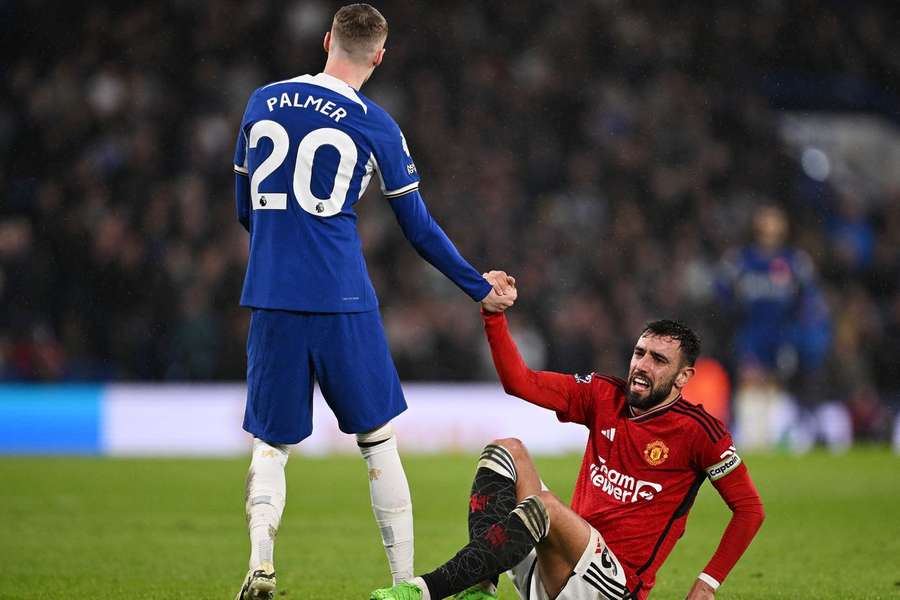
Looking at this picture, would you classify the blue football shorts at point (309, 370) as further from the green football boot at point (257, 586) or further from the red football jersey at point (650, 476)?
the red football jersey at point (650, 476)

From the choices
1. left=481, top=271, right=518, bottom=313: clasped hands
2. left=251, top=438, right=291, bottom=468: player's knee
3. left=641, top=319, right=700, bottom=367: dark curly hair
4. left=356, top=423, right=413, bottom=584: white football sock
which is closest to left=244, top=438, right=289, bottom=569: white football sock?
left=251, top=438, right=291, bottom=468: player's knee

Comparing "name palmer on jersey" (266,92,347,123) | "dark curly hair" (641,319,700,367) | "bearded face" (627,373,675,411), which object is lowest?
"bearded face" (627,373,675,411)

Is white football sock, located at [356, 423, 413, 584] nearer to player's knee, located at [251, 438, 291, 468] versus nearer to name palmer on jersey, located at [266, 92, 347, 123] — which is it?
player's knee, located at [251, 438, 291, 468]

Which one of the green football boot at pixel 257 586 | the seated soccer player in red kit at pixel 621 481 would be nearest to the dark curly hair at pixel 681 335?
the seated soccer player in red kit at pixel 621 481

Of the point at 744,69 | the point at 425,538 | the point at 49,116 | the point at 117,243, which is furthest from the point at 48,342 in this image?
the point at 744,69

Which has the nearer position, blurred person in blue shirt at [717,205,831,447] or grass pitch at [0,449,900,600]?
grass pitch at [0,449,900,600]

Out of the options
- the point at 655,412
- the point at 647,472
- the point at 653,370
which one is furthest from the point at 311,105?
the point at 647,472

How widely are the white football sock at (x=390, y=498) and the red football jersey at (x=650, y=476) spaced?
0.66m

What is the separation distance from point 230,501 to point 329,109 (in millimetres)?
5381

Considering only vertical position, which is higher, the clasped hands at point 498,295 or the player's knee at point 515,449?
the clasped hands at point 498,295

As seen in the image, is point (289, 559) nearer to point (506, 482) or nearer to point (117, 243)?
point (506, 482)

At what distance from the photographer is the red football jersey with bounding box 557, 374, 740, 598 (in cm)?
463

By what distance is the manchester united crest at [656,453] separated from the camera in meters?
4.67

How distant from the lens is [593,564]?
175 inches
